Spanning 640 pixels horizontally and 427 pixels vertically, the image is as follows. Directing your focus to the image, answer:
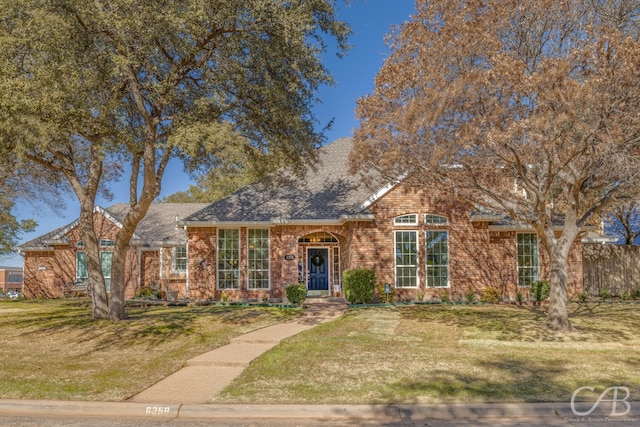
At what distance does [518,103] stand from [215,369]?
29.4 feet

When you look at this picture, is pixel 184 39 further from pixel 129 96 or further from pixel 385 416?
pixel 385 416

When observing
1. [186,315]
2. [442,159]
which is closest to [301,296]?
[186,315]

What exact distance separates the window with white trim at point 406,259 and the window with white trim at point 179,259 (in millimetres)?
11271

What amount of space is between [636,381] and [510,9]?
8.65 metres

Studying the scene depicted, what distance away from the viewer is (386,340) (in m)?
11.5

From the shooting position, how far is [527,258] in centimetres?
1983

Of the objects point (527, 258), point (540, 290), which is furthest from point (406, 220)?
point (540, 290)

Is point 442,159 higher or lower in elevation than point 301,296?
higher

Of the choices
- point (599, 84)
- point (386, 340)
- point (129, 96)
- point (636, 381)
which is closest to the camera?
point (636, 381)

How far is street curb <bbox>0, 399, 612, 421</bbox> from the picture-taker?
6.70m

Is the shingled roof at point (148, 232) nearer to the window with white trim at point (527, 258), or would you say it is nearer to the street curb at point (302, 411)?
the window with white trim at point (527, 258)

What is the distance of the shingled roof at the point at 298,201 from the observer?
63.5 ft

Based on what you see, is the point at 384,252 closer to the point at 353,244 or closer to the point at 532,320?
the point at 353,244

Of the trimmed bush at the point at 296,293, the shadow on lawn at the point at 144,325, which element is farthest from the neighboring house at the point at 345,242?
the shadow on lawn at the point at 144,325
